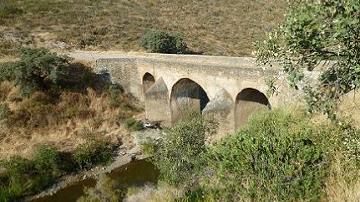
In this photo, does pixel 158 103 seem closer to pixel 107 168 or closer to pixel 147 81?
pixel 147 81

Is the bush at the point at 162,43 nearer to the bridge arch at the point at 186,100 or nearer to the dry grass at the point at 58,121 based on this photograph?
the dry grass at the point at 58,121

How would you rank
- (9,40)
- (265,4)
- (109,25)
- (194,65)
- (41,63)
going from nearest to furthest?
1. (194,65)
2. (41,63)
3. (9,40)
4. (109,25)
5. (265,4)

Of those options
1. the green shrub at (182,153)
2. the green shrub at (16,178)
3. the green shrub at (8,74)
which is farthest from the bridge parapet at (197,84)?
the green shrub at (16,178)

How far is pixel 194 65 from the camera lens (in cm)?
2530

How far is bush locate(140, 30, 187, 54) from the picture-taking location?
119ft

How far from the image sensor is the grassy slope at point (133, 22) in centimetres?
3884

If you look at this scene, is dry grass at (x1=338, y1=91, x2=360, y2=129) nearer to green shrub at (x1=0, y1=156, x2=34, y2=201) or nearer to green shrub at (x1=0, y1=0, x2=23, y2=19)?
green shrub at (x1=0, y1=156, x2=34, y2=201)

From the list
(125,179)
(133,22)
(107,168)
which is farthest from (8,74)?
(133,22)

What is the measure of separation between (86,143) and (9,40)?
15514 mm

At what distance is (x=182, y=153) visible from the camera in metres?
16.2

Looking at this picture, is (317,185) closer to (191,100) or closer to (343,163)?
(343,163)

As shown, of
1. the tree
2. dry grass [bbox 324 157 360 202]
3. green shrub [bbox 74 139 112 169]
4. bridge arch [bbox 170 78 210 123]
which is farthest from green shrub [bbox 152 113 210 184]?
bridge arch [bbox 170 78 210 123]

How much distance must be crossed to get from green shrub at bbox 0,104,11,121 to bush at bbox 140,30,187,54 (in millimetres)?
12953

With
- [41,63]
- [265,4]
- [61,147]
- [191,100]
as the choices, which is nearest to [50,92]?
[41,63]
